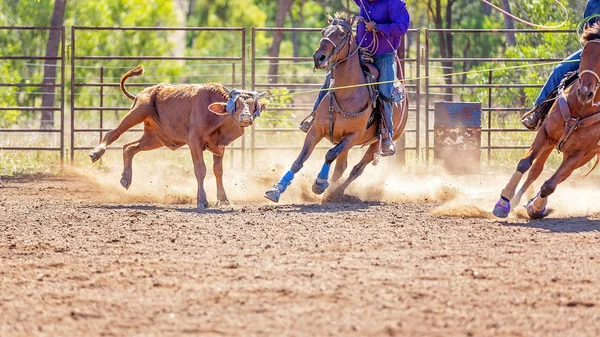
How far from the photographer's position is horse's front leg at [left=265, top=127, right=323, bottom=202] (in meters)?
10.2

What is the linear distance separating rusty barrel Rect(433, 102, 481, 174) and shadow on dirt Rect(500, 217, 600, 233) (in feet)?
18.9

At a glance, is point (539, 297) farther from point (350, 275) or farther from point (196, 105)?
point (196, 105)

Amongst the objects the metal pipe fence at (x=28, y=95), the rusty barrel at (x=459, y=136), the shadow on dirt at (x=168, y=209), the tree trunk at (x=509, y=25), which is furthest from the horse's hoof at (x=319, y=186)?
the tree trunk at (x=509, y=25)

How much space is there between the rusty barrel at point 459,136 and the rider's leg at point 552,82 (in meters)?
5.31

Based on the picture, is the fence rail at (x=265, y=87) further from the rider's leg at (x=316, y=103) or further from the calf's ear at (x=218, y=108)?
the calf's ear at (x=218, y=108)

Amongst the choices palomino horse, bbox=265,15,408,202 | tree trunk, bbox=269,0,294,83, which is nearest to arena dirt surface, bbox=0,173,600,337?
palomino horse, bbox=265,15,408,202

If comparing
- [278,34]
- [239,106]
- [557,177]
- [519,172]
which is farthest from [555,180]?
[278,34]

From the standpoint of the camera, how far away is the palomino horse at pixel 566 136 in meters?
8.72

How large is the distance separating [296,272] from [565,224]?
11.6ft

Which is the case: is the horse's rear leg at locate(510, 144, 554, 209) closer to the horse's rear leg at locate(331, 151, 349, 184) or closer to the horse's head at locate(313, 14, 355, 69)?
the horse's head at locate(313, 14, 355, 69)

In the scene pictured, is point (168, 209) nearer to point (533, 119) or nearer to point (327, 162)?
point (327, 162)

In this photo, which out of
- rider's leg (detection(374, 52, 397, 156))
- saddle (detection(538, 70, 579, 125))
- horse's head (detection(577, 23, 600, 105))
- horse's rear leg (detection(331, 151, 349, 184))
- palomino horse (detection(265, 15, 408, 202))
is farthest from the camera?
horse's rear leg (detection(331, 151, 349, 184))

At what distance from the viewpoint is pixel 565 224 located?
9031 millimetres

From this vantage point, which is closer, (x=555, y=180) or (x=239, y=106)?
(x=555, y=180)
